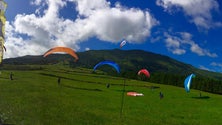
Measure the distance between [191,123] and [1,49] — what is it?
3094 cm

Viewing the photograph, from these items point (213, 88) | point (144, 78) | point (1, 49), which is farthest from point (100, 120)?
point (144, 78)

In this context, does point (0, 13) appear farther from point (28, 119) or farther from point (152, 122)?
point (152, 122)

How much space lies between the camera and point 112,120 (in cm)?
3353

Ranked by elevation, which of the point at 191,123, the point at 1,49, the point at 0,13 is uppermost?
the point at 0,13

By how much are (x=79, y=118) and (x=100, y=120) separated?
214cm

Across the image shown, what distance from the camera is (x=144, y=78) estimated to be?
184 m

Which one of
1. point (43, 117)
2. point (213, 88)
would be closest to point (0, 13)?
point (43, 117)

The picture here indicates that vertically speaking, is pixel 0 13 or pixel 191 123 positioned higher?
pixel 0 13

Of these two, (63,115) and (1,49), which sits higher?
(1,49)

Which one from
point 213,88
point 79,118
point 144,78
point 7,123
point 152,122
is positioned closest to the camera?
point 7,123

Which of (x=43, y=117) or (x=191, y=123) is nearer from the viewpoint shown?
(x=43, y=117)

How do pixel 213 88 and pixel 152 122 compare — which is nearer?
pixel 152 122

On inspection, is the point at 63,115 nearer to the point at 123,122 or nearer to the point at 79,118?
the point at 79,118

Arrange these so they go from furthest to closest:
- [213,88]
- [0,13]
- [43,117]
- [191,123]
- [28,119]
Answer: [213,88] < [191,123] < [43,117] < [28,119] < [0,13]
